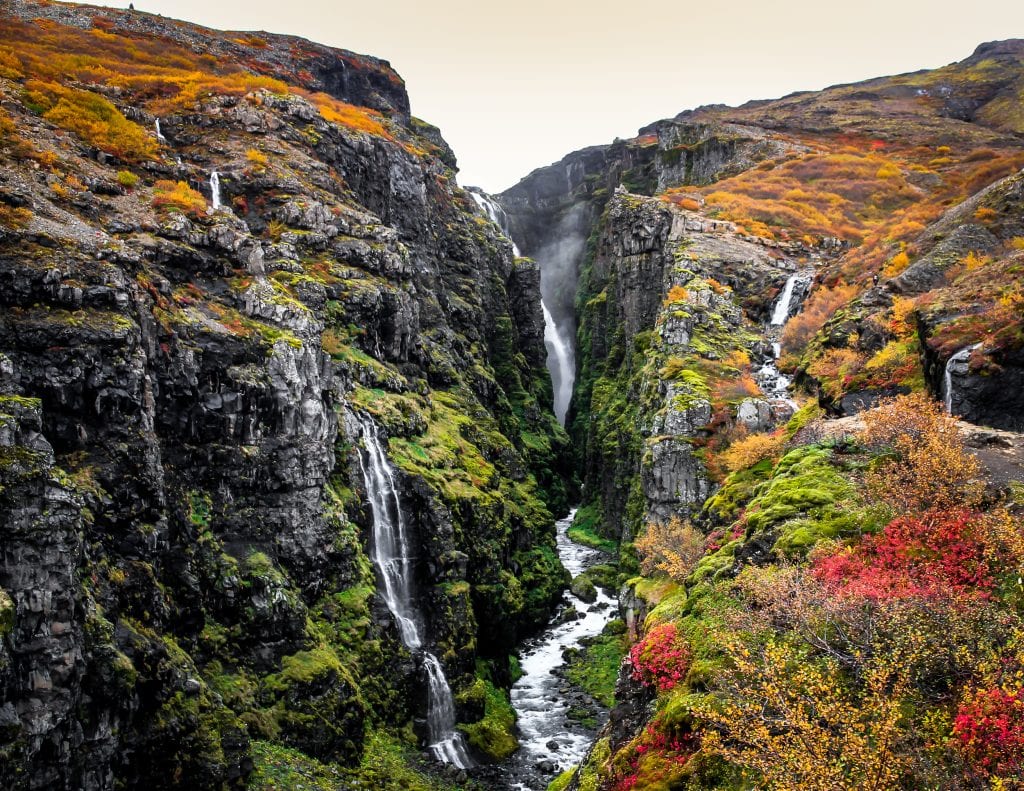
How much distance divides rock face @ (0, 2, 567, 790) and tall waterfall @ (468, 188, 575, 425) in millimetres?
60976

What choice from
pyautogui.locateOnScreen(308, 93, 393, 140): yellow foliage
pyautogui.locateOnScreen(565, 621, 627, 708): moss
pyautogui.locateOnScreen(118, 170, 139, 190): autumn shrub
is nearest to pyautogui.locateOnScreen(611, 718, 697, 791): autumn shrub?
pyautogui.locateOnScreen(565, 621, 627, 708): moss

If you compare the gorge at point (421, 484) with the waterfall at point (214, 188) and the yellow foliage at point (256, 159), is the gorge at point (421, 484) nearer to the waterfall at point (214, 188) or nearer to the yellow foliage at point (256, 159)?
the yellow foliage at point (256, 159)

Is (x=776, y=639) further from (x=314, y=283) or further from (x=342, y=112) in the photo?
(x=342, y=112)

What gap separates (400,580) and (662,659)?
2540 cm

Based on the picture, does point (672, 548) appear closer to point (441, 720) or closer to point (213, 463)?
point (441, 720)

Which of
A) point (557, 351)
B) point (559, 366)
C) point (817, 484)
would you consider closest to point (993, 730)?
point (817, 484)

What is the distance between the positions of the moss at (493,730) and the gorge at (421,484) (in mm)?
212

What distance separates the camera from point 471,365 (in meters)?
76.6

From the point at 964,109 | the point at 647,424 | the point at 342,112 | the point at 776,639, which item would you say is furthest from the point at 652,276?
the point at 964,109

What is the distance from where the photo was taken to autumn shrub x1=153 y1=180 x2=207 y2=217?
40.5 metres

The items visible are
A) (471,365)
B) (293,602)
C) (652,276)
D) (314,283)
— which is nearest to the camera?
(293,602)

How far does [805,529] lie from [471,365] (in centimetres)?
5800

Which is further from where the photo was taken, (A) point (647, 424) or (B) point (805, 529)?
(A) point (647, 424)

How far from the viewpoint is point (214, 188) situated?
51781 millimetres
